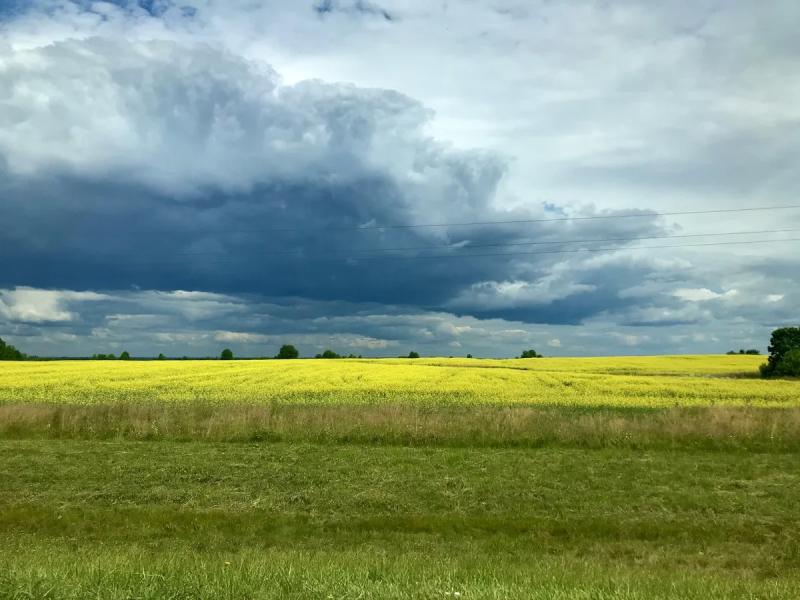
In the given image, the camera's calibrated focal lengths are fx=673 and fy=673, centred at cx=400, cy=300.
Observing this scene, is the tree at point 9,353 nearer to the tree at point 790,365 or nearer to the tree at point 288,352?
the tree at point 288,352

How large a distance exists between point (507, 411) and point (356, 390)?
15.3m

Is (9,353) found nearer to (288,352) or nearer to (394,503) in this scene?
(288,352)

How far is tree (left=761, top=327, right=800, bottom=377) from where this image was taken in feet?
216

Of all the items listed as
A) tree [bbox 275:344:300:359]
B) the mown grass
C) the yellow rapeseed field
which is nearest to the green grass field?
the mown grass

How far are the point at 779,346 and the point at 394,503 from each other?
68096mm

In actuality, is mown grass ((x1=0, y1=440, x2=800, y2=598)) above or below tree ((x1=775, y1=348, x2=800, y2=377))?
below

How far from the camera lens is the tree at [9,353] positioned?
118 metres

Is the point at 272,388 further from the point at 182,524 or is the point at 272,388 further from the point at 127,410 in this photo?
the point at 182,524

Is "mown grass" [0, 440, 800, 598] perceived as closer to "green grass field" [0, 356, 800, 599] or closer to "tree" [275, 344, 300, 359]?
"green grass field" [0, 356, 800, 599]

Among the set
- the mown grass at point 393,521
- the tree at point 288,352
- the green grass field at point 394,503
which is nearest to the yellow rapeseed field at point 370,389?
the green grass field at point 394,503

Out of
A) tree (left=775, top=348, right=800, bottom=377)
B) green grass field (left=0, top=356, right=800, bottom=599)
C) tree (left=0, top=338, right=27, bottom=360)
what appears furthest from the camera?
tree (left=0, top=338, right=27, bottom=360)

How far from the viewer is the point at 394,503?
1339cm

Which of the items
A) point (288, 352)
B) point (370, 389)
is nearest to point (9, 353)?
point (288, 352)

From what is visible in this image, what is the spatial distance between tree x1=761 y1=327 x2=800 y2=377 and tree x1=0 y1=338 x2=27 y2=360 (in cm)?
11601
